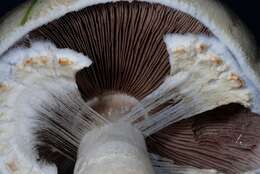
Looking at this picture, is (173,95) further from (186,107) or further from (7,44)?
(7,44)

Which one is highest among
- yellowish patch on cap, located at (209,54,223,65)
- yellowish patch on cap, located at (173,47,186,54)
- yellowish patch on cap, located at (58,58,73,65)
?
yellowish patch on cap, located at (173,47,186,54)

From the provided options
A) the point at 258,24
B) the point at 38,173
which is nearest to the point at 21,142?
the point at 38,173

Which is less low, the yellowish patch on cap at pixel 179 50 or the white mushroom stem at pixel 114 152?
the yellowish patch on cap at pixel 179 50

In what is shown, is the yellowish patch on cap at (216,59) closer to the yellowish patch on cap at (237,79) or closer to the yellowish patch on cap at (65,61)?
the yellowish patch on cap at (237,79)

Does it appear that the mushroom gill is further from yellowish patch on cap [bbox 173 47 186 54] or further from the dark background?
the dark background

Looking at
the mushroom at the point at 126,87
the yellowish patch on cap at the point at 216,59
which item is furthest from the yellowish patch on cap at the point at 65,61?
the yellowish patch on cap at the point at 216,59

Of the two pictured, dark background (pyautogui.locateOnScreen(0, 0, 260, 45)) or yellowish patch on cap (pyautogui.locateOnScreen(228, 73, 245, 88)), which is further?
dark background (pyautogui.locateOnScreen(0, 0, 260, 45))

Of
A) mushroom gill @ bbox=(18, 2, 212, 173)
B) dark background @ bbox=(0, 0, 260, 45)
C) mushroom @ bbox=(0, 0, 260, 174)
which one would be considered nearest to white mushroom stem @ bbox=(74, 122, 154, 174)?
mushroom @ bbox=(0, 0, 260, 174)

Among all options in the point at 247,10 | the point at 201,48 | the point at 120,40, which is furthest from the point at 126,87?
the point at 247,10
